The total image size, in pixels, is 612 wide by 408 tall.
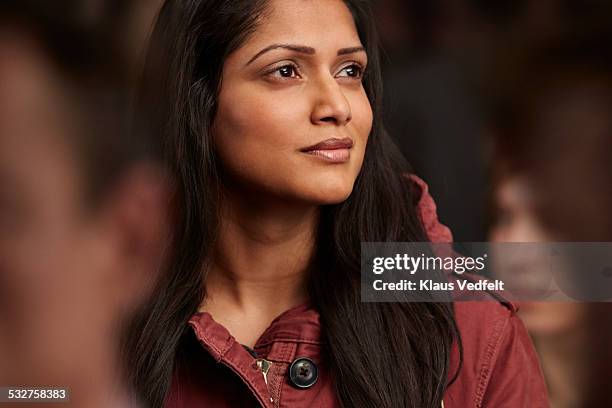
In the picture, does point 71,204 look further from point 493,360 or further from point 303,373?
point 493,360

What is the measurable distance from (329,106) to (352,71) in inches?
3.4

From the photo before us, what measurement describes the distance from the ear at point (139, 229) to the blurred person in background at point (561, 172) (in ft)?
1.41

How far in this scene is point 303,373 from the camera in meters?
0.98

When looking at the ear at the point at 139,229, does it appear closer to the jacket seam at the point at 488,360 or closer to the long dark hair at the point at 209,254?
the long dark hair at the point at 209,254

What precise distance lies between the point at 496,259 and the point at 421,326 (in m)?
0.18

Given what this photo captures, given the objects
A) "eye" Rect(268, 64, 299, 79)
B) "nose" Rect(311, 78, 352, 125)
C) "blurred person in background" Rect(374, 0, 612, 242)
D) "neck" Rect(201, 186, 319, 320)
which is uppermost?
"blurred person in background" Rect(374, 0, 612, 242)

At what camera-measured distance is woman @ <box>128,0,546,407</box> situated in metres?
0.96

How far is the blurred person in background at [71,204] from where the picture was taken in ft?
3.54

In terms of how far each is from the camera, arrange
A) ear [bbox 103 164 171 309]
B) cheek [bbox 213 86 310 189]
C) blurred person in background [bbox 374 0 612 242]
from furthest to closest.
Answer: blurred person in background [bbox 374 0 612 242]
ear [bbox 103 164 171 309]
cheek [bbox 213 86 310 189]

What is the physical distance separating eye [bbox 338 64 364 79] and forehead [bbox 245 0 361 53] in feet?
0.10

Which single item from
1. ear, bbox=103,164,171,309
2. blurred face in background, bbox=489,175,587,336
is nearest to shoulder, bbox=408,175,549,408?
blurred face in background, bbox=489,175,587,336

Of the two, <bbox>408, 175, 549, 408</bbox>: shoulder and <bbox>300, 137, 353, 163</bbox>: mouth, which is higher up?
<bbox>300, 137, 353, 163</bbox>: mouth

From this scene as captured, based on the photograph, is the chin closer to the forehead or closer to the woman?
the woman

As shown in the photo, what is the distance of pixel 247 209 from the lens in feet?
3.37
